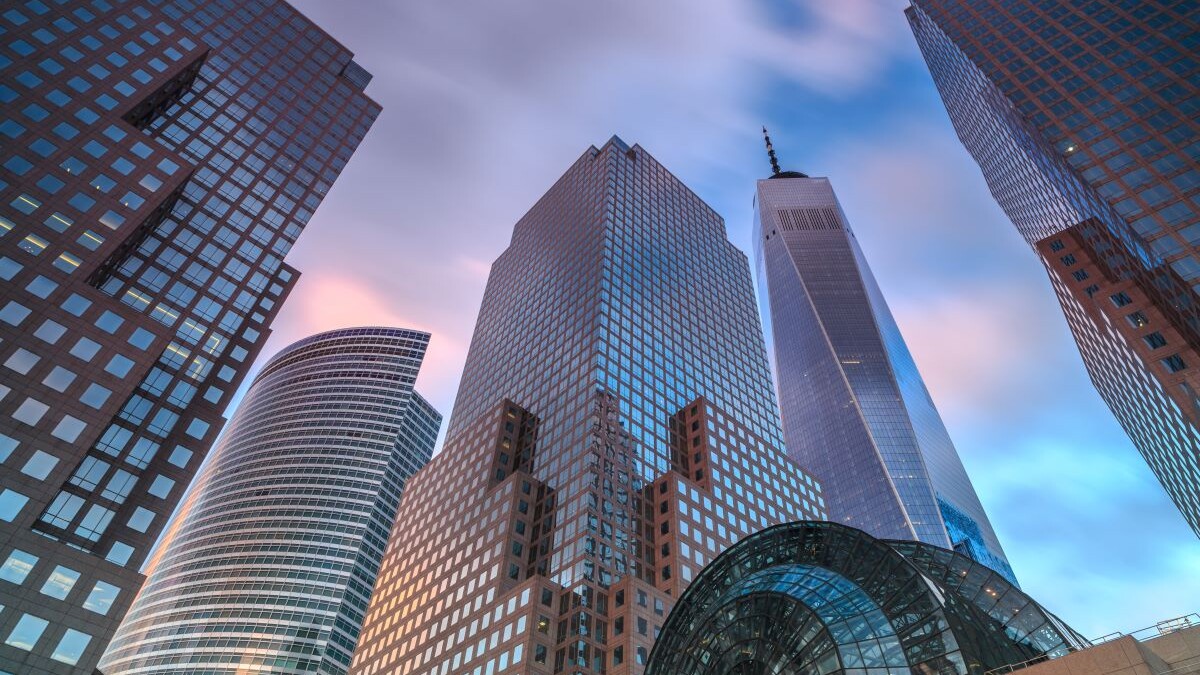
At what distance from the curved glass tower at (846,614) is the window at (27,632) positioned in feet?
144

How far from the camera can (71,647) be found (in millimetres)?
50781

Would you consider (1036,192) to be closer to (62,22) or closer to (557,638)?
(557,638)

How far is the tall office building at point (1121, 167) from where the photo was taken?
6612 cm

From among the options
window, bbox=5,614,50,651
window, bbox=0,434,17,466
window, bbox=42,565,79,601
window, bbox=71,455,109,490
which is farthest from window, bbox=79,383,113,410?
window, bbox=5,614,50,651

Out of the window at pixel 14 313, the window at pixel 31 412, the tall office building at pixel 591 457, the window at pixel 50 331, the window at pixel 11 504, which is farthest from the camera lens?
the tall office building at pixel 591 457

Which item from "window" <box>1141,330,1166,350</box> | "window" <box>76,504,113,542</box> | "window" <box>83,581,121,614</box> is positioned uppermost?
"window" <box>1141,330,1166,350</box>

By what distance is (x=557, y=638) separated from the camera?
253 ft

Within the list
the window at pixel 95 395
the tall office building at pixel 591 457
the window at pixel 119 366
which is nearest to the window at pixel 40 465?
the window at pixel 95 395

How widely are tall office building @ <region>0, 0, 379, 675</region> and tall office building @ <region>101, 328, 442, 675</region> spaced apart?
95055 mm

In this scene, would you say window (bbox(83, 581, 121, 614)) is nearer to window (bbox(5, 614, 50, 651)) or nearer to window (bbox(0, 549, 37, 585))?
window (bbox(5, 614, 50, 651))

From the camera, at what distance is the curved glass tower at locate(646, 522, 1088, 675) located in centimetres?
3366

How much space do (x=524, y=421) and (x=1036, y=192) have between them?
90.1 m

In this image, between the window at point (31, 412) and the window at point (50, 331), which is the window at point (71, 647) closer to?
the window at point (31, 412)

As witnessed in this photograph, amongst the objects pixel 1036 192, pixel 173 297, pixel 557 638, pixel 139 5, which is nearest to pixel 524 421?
pixel 557 638
